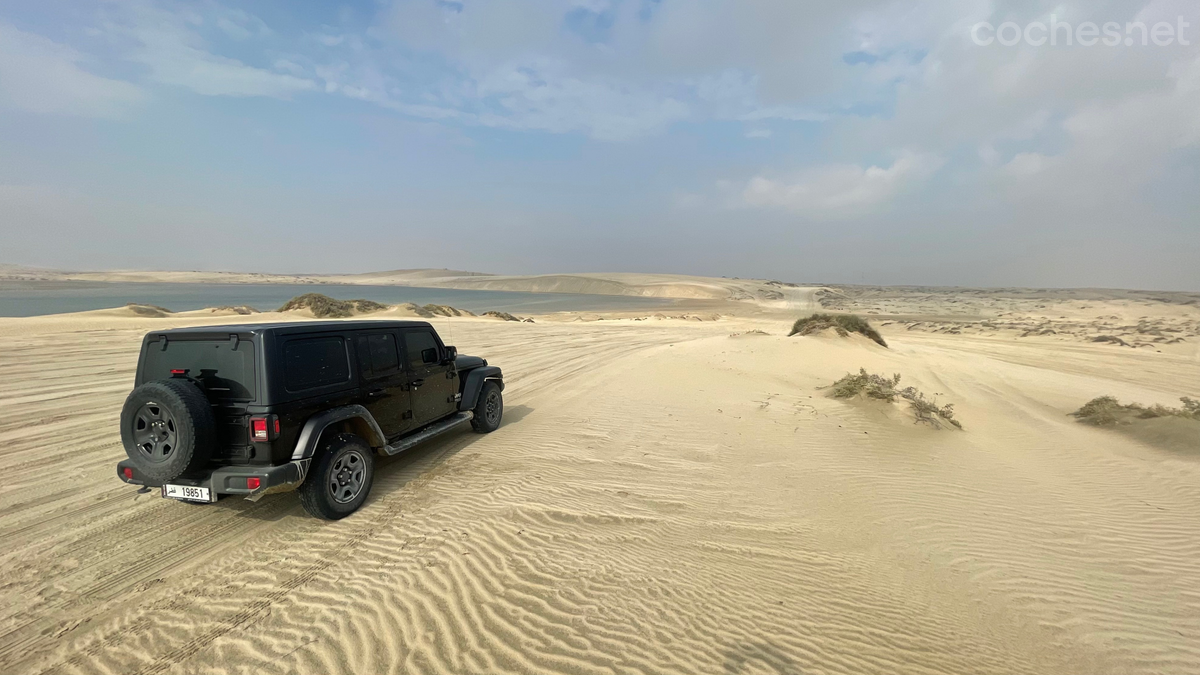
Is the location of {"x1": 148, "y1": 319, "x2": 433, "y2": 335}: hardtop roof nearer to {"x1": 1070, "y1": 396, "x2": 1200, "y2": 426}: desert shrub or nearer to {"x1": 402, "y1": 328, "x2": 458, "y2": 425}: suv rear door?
{"x1": 402, "y1": 328, "x2": 458, "y2": 425}: suv rear door

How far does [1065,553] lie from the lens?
15.8ft

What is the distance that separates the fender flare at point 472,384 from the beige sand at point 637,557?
0.61 metres

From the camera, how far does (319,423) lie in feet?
15.6

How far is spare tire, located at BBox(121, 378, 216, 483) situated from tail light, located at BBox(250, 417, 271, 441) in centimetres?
31

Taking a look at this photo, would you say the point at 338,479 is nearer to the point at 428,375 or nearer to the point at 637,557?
the point at 428,375

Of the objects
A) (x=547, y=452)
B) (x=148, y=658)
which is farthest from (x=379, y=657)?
(x=547, y=452)

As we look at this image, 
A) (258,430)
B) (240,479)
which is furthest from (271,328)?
(240,479)

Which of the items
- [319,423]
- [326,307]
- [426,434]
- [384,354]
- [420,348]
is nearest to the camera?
[319,423]

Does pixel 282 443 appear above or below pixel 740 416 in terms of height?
above

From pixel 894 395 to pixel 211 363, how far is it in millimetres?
10720

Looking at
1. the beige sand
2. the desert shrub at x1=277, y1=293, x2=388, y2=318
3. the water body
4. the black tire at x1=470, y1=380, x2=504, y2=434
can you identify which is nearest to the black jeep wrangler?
the beige sand

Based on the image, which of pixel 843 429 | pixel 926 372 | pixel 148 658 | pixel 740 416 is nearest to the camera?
pixel 148 658

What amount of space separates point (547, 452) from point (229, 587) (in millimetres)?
3974

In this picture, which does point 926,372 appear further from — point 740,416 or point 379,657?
point 379,657
